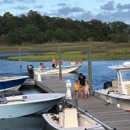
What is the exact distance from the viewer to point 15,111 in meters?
20.0

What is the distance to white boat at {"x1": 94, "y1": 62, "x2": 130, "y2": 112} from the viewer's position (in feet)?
63.7

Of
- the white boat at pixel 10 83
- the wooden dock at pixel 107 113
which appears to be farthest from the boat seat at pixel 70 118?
the white boat at pixel 10 83

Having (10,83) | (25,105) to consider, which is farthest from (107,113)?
(10,83)

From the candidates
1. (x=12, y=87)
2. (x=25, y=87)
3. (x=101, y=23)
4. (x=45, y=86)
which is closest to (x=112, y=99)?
(x=45, y=86)

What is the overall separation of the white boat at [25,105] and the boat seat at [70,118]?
4530 mm

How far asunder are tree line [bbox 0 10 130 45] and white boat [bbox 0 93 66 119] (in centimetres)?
9872

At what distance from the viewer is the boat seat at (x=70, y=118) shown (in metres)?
15.3

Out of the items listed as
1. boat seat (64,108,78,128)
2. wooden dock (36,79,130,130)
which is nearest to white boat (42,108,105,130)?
boat seat (64,108,78,128)

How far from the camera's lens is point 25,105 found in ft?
65.6

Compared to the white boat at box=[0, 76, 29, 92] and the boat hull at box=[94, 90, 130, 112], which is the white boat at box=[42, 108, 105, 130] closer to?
the boat hull at box=[94, 90, 130, 112]

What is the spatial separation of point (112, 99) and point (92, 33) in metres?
125

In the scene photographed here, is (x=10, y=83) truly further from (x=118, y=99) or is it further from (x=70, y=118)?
(x=70, y=118)

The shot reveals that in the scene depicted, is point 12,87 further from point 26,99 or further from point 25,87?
point 26,99

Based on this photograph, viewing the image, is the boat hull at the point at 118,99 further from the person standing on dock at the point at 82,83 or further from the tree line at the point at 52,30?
the tree line at the point at 52,30
